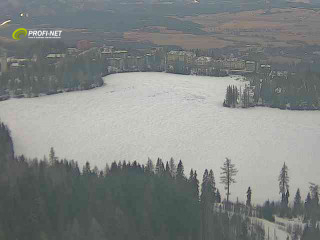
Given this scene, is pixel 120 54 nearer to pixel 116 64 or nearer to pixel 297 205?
pixel 116 64

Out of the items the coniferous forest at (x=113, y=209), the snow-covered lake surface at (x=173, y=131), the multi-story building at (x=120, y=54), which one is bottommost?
the snow-covered lake surface at (x=173, y=131)

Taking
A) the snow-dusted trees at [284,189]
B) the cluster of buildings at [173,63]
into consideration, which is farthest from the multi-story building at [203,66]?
the snow-dusted trees at [284,189]

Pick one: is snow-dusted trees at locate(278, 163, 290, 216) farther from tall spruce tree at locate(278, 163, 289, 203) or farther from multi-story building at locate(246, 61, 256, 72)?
multi-story building at locate(246, 61, 256, 72)

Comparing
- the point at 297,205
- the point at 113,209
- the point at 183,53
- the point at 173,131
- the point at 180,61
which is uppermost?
the point at 113,209

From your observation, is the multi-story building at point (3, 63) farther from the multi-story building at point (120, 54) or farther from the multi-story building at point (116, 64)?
the multi-story building at point (120, 54)

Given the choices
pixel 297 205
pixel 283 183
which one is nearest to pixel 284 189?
pixel 283 183

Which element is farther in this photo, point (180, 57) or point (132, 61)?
point (180, 57)

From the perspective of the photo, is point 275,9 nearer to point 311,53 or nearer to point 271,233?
point 311,53
